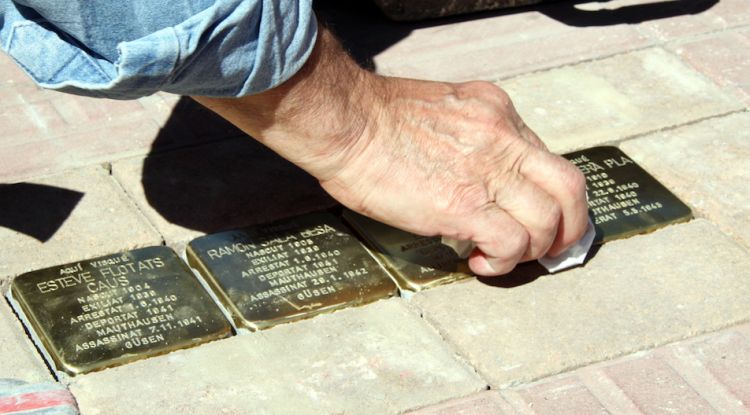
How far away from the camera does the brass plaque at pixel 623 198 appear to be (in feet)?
7.40

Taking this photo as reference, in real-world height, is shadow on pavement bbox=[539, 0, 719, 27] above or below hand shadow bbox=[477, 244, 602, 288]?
above

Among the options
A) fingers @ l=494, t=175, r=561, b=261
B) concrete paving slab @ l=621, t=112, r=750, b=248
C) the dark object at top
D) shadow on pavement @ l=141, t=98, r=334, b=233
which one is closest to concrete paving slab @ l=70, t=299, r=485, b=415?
fingers @ l=494, t=175, r=561, b=261

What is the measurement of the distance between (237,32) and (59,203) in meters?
0.65

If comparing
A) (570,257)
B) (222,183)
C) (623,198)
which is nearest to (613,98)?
(623,198)

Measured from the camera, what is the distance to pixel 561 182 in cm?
204

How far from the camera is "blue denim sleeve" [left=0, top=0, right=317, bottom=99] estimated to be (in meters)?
1.75

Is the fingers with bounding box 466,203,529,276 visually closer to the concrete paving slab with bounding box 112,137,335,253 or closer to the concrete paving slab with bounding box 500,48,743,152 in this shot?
the concrete paving slab with bounding box 112,137,335,253

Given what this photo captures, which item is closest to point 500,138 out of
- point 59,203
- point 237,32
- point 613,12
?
point 237,32

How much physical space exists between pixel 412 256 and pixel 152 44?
641 millimetres

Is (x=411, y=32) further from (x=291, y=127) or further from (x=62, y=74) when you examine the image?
(x=62, y=74)

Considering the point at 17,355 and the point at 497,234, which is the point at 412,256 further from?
the point at 17,355

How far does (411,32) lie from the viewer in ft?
9.64

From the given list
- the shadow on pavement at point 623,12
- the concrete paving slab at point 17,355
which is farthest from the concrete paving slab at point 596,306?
the shadow on pavement at point 623,12

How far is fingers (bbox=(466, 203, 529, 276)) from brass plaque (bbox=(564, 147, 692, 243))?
27 centimetres
